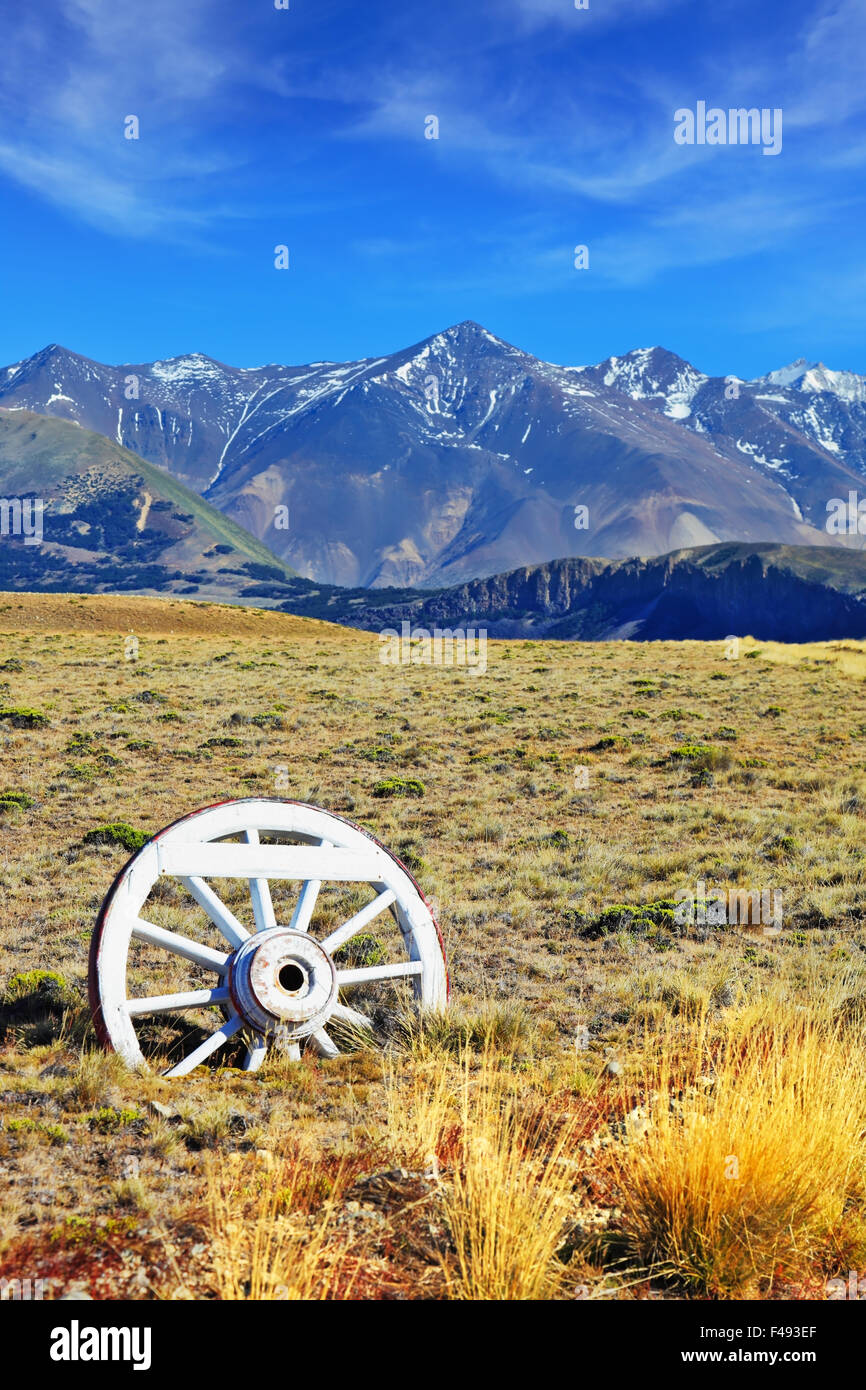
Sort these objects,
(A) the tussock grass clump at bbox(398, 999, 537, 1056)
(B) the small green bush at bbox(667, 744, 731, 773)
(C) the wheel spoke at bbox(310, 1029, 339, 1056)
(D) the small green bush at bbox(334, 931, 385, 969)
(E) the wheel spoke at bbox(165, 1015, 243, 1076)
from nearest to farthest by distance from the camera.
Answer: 1. (E) the wheel spoke at bbox(165, 1015, 243, 1076)
2. (C) the wheel spoke at bbox(310, 1029, 339, 1056)
3. (A) the tussock grass clump at bbox(398, 999, 537, 1056)
4. (D) the small green bush at bbox(334, 931, 385, 969)
5. (B) the small green bush at bbox(667, 744, 731, 773)

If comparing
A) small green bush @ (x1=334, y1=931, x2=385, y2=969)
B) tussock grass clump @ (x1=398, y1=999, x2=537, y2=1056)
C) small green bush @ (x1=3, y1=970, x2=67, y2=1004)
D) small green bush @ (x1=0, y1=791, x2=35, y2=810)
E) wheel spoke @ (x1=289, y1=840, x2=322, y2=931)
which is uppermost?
wheel spoke @ (x1=289, y1=840, x2=322, y2=931)

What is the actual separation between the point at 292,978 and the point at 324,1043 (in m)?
0.62

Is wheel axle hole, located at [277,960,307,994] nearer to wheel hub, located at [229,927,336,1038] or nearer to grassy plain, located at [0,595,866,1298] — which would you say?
wheel hub, located at [229,927,336,1038]

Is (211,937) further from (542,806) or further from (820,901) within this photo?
(542,806)

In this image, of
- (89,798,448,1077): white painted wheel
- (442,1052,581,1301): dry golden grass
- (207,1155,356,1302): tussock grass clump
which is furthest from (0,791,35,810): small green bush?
(442,1052,581,1301): dry golden grass

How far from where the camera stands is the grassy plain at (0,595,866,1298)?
4.27 metres

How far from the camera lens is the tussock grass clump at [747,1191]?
432cm

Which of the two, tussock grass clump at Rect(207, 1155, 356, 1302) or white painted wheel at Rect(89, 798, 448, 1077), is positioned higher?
white painted wheel at Rect(89, 798, 448, 1077)

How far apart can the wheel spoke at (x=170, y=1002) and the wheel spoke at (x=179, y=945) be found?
0.67 ft

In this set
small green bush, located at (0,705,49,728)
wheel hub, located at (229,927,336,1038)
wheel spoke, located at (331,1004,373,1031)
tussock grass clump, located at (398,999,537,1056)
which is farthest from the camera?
small green bush, located at (0,705,49,728)
